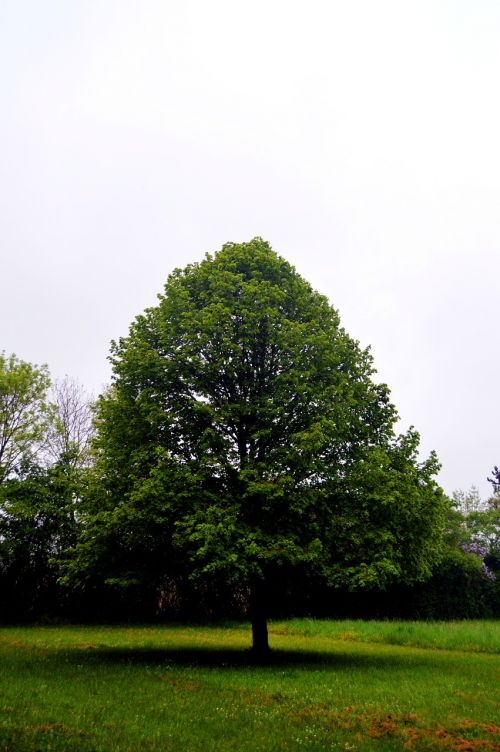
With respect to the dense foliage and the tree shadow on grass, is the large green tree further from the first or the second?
the tree shadow on grass

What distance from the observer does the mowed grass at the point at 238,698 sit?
33.8 feet

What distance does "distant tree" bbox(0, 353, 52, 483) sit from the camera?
45625 mm

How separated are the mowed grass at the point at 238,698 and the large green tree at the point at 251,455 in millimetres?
2943

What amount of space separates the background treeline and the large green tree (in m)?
15.0

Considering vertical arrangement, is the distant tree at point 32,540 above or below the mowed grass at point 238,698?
above

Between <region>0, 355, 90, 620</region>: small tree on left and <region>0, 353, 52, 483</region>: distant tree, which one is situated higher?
<region>0, 353, 52, 483</region>: distant tree

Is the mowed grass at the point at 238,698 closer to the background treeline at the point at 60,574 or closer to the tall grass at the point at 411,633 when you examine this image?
the tall grass at the point at 411,633

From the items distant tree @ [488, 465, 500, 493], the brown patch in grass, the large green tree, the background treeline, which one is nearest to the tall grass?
the background treeline

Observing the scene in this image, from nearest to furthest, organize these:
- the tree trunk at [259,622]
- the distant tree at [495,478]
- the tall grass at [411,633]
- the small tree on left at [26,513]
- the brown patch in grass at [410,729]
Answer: the brown patch in grass at [410,729]
the tree trunk at [259,622]
the tall grass at [411,633]
the small tree on left at [26,513]
the distant tree at [495,478]

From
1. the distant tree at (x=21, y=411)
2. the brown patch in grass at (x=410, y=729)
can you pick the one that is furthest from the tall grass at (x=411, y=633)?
the distant tree at (x=21, y=411)

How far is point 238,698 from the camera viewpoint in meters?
13.9

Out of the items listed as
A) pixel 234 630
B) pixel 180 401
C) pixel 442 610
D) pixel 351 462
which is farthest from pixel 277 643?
pixel 442 610

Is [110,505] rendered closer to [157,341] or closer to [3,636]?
[157,341]

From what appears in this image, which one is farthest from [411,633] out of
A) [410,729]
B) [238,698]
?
[410,729]
